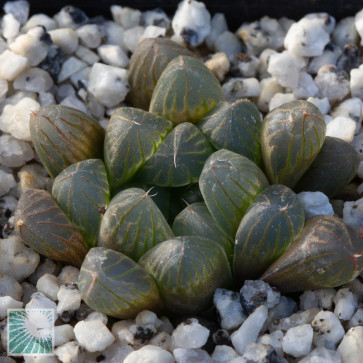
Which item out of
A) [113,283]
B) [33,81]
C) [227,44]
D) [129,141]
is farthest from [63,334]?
[227,44]

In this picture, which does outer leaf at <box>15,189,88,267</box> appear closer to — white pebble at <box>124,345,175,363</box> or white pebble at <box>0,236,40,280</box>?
white pebble at <box>0,236,40,280</box>

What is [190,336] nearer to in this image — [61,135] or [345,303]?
[345,303]

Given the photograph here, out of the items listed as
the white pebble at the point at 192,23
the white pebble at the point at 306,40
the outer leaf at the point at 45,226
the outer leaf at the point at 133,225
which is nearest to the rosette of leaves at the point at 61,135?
the outer leaf at the point at 45,226

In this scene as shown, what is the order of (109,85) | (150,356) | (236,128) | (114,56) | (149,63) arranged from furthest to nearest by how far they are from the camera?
(114,56), (109,85), (149,63), (236,128), (150,356)

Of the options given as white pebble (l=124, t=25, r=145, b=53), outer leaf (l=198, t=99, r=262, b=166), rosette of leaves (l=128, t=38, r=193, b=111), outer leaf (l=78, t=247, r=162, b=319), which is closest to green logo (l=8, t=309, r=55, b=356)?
outer leaf (l=78, t=247, r=162, b=319)

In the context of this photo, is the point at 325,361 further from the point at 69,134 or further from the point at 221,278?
the point at 69,134

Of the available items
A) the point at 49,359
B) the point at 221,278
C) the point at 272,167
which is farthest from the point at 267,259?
the point at 49,359
